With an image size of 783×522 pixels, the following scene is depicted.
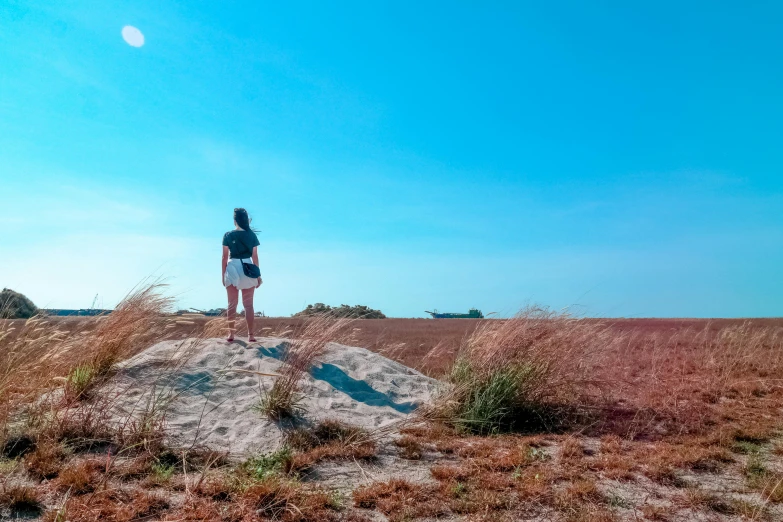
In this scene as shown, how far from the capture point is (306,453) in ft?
13.4

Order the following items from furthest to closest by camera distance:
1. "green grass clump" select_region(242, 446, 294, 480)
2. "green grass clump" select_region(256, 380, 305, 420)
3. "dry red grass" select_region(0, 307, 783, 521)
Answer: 1. "green grass clump" select_region(256, 380, 305, 420)
2. "green grass clump" select_region(242, 446, 294, 480)
3. "dry red grass" select_region(0, 307, 783, 521)

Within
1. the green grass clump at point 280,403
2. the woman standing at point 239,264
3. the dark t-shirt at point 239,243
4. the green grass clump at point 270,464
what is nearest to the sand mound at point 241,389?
the green grass clump at point 280,403

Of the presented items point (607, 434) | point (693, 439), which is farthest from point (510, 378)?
point (693, 439)

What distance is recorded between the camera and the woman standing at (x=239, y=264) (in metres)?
6.89

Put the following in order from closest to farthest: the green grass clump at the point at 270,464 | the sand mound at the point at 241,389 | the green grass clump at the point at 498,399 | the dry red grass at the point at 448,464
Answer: the dry red grass at the point at 448,464 → the green grass clump at the point at 270,464 → the sand mound at the point at 241,389 → the green grass clump at the point at 498,399

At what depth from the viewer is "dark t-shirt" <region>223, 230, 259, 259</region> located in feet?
23.0

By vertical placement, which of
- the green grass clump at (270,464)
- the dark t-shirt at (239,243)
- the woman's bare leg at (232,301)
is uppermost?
the dark t-shirt at (239,243)

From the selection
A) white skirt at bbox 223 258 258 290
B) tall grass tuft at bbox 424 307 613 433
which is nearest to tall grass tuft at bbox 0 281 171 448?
white skirt at bbox 223 258 258 290

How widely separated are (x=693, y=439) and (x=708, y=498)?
184 centimetres

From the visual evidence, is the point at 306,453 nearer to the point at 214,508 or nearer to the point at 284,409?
the point at 284,409

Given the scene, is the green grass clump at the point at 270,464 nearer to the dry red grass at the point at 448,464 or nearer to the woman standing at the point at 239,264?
the dry red grass at the point at 448,464

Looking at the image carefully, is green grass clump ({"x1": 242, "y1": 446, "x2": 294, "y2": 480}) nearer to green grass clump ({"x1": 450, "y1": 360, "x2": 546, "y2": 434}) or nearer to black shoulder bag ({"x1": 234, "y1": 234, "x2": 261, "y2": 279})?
green grass clump ({"x1": 450, "y1": 360, "x2": 546, "y2": 434})

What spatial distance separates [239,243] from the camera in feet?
23.0

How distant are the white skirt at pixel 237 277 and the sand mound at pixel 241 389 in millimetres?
837
